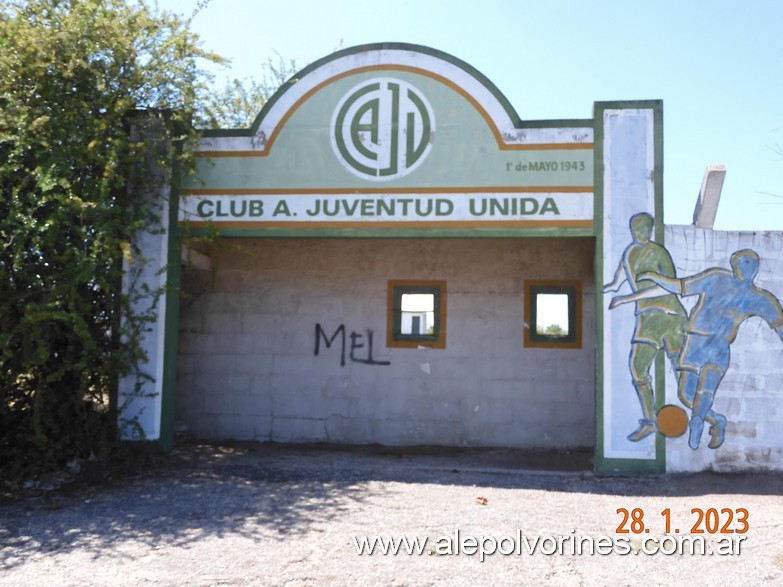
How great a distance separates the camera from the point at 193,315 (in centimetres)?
1070

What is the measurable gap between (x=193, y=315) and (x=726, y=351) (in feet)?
23.5

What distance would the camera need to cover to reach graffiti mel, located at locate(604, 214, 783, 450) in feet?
26.1

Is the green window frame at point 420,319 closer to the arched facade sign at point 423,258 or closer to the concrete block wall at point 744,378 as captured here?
the arched facade sign at point 423,258

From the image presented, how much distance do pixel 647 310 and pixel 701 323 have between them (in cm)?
60

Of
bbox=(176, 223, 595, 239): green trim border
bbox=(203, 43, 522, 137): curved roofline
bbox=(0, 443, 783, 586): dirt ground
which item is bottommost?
bbox=(0, 443, 783, 586): dirt ground

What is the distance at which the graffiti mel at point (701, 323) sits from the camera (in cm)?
795

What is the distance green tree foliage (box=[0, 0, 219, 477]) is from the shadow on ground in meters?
1.18

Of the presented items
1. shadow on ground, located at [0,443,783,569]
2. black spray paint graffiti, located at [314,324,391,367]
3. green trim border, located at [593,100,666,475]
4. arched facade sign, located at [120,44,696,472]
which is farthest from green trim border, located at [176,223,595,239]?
shadow on ground, located at [0,443,783,569]

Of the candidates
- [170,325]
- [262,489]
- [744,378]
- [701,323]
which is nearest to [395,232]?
[170,325]

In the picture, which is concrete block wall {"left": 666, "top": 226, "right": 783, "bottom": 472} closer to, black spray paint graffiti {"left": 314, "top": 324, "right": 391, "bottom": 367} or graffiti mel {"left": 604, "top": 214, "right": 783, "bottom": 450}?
graffiti mel {"left": 604, "top": 214, "right": 783, "bottom": 450}

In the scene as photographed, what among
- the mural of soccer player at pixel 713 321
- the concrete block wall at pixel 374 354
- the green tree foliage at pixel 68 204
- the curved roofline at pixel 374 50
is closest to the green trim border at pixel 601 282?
the mural of soccer player at pixel 713 321

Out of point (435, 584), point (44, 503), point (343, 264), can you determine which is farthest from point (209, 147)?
point (435, 584)

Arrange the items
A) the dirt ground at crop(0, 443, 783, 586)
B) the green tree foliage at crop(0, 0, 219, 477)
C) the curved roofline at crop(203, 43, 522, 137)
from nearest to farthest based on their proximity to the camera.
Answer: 1. the dirt ground at crop(0, 443, 783, 586)
2. the green tree foliage at crop(0, 0, 219, 477)
3. the curved roofline at crop(203, 43, 522, 137)

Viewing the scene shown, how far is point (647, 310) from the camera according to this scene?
805 cm
